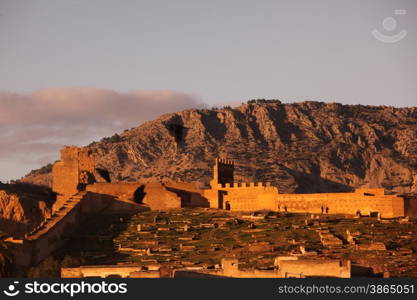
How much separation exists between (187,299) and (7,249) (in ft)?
147

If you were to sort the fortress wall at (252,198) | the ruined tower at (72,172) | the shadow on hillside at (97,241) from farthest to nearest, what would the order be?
the ruined tower at (72,172), the fortress wall at (252,198), the shadow on hillside at (97,241)

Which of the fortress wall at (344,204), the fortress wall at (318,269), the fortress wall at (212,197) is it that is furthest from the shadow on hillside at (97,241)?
the fortress wall at (318,269)

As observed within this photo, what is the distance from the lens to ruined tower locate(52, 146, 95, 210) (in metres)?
140

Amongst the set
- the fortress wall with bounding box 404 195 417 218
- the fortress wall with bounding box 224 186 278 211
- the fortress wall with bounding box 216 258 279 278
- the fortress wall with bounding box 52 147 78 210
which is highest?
the fortress wall with bounding box 52 147 78 210

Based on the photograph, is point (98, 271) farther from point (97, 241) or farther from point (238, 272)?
point (97, 241)

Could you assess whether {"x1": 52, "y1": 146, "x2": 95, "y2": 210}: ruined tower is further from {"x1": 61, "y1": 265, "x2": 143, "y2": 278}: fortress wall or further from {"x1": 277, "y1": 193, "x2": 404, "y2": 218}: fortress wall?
{"x1": 61, "y1": 265, "x2": 143, "y2": 278}: fortress wall

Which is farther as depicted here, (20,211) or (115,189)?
(20,211)

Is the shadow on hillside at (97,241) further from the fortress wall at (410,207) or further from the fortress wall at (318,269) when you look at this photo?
the fortress wall at (318,269)

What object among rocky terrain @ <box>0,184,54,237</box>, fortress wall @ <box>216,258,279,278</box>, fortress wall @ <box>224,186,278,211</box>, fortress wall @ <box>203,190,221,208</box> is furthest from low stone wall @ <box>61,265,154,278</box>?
rocky terrain @ <box>0,184,54,237</box>

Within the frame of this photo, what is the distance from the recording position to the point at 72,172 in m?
141

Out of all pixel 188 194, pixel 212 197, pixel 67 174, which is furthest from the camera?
pixel 67 174

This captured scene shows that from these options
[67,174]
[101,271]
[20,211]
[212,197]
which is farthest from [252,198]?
[101,271]

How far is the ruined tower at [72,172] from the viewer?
14012 centimetres

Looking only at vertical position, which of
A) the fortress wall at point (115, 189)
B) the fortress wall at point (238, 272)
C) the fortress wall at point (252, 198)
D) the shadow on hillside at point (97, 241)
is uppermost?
the fortress wall at point (115, 189)
